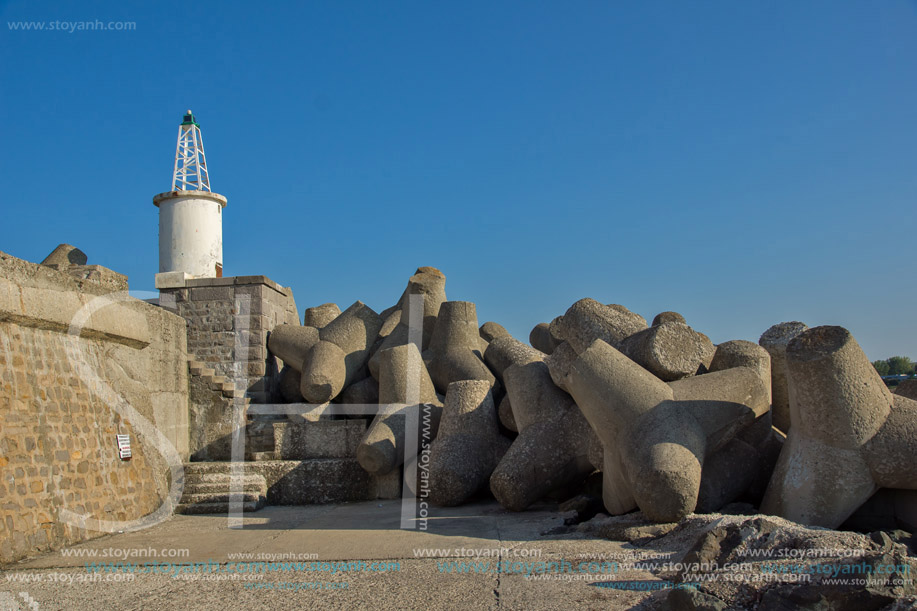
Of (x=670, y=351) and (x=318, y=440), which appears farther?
(x=318, y=440)

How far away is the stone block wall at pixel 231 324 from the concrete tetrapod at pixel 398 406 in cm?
168

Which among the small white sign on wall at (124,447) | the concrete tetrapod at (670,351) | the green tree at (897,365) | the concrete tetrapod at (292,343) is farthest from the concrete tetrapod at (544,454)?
the green tree at (897,365)

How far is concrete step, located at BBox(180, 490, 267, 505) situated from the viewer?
Result: 6500 millimetres

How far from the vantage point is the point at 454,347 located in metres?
7.75

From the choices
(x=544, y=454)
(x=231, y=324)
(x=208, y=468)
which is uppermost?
(x=231, y=324)

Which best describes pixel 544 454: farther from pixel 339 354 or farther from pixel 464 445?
pixel 339 354

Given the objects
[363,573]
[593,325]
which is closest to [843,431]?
[593,325]

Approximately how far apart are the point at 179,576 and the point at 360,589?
116 cm

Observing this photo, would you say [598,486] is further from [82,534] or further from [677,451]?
[82,534]

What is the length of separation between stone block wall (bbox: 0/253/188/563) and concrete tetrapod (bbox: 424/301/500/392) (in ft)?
9.03

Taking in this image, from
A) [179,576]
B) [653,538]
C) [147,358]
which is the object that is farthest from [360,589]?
[147,358]

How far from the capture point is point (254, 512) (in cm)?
644

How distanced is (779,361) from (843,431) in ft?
5.04

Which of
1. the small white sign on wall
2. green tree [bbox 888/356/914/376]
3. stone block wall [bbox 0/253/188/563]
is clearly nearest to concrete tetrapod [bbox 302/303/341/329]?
stone block wall [bbox 0/253/188/563]
